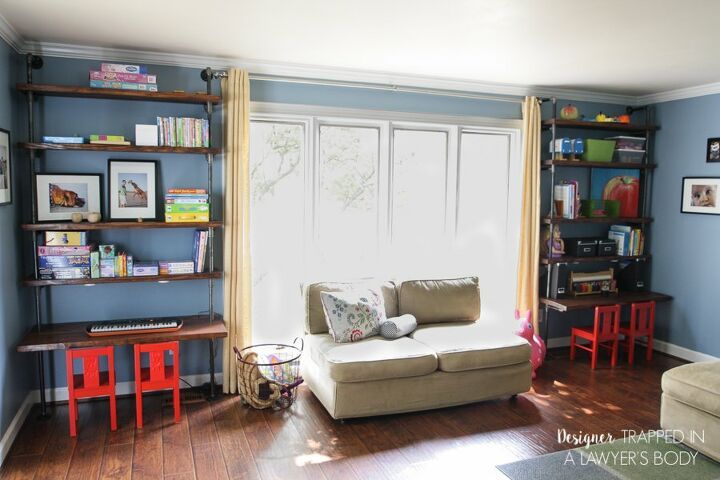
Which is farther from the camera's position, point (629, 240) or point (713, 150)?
point (629, 240)

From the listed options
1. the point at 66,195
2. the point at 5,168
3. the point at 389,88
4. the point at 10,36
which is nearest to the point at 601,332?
the point at 389,88

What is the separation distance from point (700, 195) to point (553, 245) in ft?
4.37

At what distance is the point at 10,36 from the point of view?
10.9 ft

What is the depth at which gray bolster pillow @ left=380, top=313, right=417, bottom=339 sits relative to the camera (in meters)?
3.97

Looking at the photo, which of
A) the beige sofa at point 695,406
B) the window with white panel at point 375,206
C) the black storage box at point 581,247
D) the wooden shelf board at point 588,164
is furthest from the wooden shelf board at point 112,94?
the beige sofa at point 695,406

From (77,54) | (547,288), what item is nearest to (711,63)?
(547,288)

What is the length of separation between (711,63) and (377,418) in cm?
341

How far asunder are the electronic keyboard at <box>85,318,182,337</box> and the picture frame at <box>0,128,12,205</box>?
0.92 meters

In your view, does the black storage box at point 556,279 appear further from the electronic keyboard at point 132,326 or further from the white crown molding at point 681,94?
the electronic keyboard at point 132,326

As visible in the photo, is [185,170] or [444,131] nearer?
[185,170]

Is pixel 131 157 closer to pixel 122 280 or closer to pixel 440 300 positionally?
pixel 122 280

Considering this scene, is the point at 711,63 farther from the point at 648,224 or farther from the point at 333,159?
the point at 333,159

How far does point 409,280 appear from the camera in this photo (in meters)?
4.45

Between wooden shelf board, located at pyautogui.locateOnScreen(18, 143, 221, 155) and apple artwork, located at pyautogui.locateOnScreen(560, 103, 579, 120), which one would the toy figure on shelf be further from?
wooden shelf board, located at pyautogui.locateOnScreen(18, 143, 221, 155)
